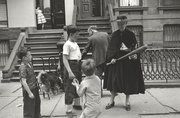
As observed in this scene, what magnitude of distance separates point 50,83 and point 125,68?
2901 millimetres

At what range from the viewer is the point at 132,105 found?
8.62 metres

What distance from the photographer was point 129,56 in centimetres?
801

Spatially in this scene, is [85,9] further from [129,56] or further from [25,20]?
[129,56]

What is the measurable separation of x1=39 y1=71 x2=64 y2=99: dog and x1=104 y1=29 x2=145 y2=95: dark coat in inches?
93.5

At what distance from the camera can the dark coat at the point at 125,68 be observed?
26.5 feet

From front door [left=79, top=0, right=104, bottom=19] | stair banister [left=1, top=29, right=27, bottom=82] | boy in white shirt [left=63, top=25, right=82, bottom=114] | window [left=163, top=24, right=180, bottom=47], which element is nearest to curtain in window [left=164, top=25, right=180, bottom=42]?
window [left=163, top=24, right=180, bottom=47]

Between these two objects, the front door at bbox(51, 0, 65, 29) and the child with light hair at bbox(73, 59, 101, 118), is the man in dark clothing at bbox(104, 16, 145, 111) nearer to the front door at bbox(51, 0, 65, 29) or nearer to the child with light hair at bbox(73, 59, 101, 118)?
the child with light hair at bbox(73, 59, 101, 118)

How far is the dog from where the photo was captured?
9.85m

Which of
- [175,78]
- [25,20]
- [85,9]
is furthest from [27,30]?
[175,78]

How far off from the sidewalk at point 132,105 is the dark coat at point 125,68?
20.6 inches

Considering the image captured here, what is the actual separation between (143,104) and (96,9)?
1295cm

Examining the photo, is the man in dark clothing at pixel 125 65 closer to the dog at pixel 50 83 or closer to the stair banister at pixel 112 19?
the dog at pixel 50 83

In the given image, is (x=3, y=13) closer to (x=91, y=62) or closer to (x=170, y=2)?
(x=170, y=2)

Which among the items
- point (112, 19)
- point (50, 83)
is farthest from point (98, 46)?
point (112, 19)
